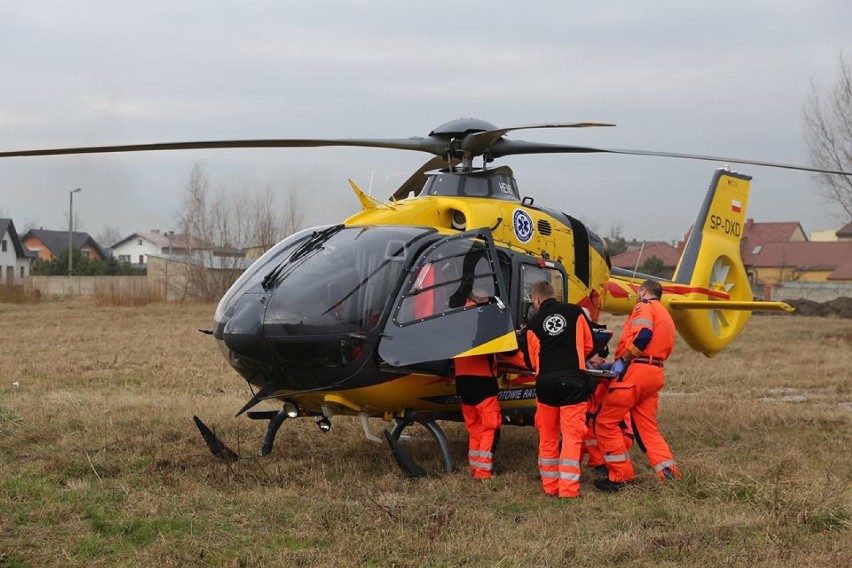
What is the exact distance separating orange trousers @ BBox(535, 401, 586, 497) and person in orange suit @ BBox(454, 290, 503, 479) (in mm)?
485

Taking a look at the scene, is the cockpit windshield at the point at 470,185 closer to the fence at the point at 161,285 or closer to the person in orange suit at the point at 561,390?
the person in orange suit at the point at 561,390

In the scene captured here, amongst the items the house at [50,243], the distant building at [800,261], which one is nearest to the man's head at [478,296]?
the distant building at [800,261]

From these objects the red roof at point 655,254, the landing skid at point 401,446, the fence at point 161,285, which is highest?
the red roof at point 655,254

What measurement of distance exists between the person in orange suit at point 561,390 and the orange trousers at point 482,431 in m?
0.48

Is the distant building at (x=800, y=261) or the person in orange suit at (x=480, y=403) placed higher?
the distant building at (x=800, y=261)

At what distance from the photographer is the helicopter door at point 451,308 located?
24.0ft

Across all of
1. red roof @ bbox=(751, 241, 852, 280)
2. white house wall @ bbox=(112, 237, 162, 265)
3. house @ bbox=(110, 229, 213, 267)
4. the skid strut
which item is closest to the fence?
the skid strut

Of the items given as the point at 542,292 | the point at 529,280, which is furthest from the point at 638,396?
the point at 529,280

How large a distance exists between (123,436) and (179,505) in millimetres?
2931

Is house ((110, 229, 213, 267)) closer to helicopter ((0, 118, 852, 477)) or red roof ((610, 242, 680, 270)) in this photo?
red roof ((610, 242, 680, 270))

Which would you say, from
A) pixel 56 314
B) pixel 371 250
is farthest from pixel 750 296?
pixel 56 314

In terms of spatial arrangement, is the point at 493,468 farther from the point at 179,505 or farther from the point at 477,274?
the point at 179,505

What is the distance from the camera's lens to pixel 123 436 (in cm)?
901

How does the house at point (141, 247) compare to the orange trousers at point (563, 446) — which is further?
the house at point (141, 247)
